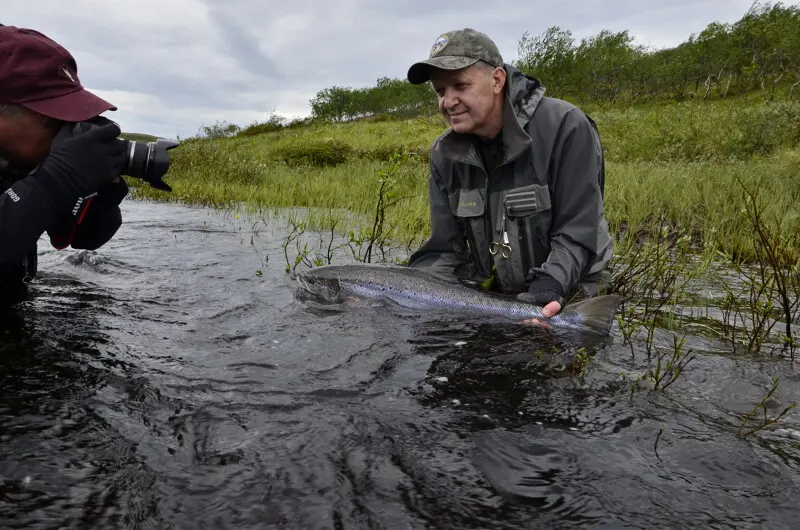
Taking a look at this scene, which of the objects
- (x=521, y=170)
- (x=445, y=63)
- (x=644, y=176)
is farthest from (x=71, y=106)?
(x=644, y=176)

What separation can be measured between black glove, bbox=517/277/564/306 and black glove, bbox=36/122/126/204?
8.60 feet

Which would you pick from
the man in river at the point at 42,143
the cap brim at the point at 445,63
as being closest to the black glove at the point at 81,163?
the man in river at the point at 42,143

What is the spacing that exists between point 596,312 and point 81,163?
307 cm

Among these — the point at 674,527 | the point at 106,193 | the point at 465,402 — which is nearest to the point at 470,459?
the point at 465,402

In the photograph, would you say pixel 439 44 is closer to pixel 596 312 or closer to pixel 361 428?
pixel 596 312

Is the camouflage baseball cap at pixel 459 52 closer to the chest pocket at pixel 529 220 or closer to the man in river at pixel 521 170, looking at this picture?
the man in river at pixel 521 170

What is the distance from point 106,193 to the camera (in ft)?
11.5

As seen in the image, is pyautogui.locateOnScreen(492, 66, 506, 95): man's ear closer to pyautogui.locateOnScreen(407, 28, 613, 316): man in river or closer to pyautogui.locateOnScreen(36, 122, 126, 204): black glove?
pyautogui.locateOnScreen(407, 28, 613, 316): man in river

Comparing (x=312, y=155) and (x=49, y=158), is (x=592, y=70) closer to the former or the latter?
(x=312, y=155)

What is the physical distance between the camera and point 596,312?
349cm

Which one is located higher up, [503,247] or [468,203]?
[468,203]

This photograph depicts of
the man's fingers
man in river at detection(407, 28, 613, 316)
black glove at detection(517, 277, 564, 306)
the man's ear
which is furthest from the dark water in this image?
the man's ear

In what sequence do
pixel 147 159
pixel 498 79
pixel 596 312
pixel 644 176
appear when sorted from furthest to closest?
pixel 644 176, pixel 498 79, pixel 596 312, pixel 147 159

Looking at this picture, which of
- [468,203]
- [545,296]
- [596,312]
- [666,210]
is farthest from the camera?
[666,210]
